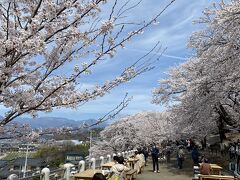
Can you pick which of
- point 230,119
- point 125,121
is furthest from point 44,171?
point 125,121

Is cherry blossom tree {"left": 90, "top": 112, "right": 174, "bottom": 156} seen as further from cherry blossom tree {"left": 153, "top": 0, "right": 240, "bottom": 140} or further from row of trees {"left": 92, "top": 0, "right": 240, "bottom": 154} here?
cherry blossom tree {"left": 153, "top": 0, "right": 240, "bottom": 140}

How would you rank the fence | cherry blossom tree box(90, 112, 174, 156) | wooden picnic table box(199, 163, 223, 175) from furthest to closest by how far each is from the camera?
cherry blossom tree box(90, 112, 174, 156)
wooden picnic table box(199, 163, 223, 175)
the fence

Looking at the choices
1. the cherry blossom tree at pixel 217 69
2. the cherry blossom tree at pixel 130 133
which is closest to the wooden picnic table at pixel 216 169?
the cherry blossom tree at pixel 217 69

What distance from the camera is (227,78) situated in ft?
47.9

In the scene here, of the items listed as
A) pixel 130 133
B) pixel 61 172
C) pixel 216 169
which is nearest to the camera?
pixel 61 172

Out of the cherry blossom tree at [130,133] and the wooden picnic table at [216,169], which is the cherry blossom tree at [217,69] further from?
the cherry blossom tree at [130,133]

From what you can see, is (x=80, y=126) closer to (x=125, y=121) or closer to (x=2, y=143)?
(x=2, y=143)

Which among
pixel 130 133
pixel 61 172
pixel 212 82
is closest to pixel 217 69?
pixel 212 82

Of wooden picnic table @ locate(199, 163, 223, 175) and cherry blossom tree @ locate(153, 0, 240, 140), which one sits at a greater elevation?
cherry blossom tree @ locate(153, 0, 240, 140)

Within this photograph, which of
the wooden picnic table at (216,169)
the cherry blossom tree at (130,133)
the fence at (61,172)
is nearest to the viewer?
the fence at (61,172)

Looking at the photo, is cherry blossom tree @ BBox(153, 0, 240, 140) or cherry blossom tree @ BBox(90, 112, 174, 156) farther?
cherry blossom tree @ BBox(90, 112, 174, 156)

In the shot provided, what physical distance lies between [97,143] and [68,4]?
5836cm

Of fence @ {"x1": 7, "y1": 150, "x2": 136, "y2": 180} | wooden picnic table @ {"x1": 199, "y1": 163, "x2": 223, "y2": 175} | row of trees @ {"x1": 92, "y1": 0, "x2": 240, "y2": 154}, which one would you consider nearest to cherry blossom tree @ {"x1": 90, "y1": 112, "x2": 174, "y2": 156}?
row of trees @ {"x1": 92, "y1": 0, "x2": 240, "y2": 154}

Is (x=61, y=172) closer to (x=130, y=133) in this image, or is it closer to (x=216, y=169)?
(x=216, y=169)
